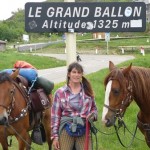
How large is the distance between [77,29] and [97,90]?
775 cm

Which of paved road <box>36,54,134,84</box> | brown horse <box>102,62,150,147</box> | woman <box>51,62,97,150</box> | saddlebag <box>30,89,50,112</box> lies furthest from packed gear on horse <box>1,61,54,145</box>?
paved road <box>36,54,134,84</box>

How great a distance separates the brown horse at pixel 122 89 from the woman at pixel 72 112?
194 millimetres

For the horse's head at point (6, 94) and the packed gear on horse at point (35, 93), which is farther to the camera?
the packed gear on horse at point (35, 93)

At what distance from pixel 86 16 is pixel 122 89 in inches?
46.6

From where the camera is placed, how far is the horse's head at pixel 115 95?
445cm

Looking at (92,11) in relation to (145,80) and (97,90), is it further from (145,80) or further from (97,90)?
(97,90)

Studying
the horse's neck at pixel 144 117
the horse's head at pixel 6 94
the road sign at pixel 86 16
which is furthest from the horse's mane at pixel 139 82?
the horse's head at pixel 6 94

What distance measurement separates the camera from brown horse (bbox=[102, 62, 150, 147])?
4461mm

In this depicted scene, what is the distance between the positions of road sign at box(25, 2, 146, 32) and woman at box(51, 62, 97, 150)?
3.02 feet

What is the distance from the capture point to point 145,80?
4887 mm

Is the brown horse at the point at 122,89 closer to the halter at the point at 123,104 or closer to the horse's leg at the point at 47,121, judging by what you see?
the halter at the point at 123,104

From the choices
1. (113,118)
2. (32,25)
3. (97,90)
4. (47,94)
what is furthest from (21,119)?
(97,90)

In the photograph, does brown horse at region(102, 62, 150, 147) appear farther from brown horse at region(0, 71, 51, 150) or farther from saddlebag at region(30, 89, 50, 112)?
saddlebag at region(30, 89, 50, 112)

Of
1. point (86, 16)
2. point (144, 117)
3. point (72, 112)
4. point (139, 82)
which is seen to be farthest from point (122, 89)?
point (86, 16)
